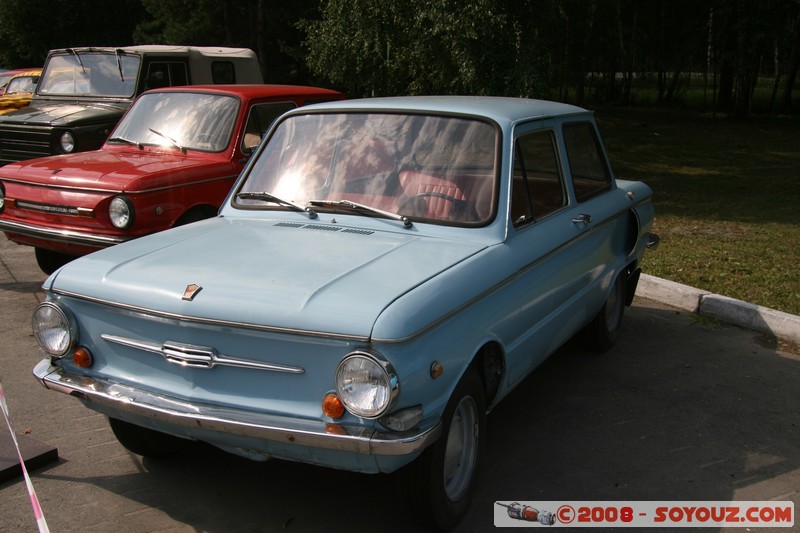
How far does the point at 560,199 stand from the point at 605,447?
1.48 meters

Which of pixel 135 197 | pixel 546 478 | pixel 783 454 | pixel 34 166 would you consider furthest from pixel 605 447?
pixel 34 166

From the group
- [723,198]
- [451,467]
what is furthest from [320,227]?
[723,198]

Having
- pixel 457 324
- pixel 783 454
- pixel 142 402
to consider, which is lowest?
pixel 783 454

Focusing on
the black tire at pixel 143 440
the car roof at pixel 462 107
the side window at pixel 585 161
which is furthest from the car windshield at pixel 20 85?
the black tire at pixel 143 440

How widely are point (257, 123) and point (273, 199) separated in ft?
11.3

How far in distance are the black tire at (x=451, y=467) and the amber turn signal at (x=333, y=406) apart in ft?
1.46

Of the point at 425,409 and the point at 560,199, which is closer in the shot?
the point at 425,409

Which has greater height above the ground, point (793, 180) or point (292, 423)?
point (292, 423)

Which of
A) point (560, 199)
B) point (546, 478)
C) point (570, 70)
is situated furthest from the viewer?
point (570, 70)

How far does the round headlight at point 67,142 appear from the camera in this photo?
30.9 ft

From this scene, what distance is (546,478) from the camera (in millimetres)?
4055

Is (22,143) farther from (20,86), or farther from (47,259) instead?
(20,86)

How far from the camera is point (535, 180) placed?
4.61 m

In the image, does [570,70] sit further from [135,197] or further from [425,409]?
[425,409]
